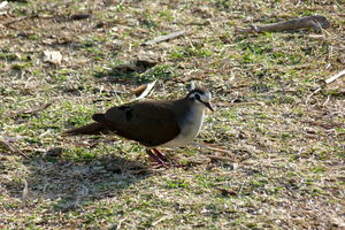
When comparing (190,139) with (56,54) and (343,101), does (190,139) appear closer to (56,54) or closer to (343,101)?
(343,101)

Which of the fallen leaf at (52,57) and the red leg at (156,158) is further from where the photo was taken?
the fallen leaf at (52,57)

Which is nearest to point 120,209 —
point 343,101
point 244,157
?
point 244,157

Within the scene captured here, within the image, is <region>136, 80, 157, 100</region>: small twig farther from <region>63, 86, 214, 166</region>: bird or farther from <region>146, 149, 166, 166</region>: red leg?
<region>146, 149, 166, 166</region>: red leg

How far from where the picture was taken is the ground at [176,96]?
627 centimetres

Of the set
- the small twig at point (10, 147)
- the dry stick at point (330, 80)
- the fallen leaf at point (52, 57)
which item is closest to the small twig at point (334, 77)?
the dry stick at point (330, 80)

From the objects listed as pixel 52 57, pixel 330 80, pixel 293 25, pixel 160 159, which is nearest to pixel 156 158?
pixel 160 159

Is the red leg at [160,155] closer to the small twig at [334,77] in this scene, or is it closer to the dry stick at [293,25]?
the small twig at [334,77]

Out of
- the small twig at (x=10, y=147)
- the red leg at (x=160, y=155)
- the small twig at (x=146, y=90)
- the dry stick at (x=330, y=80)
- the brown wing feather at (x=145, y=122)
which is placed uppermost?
the brown wing feather at (x=145, y=122)

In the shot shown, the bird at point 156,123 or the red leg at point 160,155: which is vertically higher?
the bird at point 156,123

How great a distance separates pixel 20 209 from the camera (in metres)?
6.39

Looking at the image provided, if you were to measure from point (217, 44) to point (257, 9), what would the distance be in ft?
4.74

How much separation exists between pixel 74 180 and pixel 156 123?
0.86 metres

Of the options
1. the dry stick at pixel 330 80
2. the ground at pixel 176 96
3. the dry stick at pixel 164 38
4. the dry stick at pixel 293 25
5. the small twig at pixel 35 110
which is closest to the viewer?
the ground at pixel 176 96

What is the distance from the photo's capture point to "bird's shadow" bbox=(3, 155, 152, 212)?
6.54 meters
